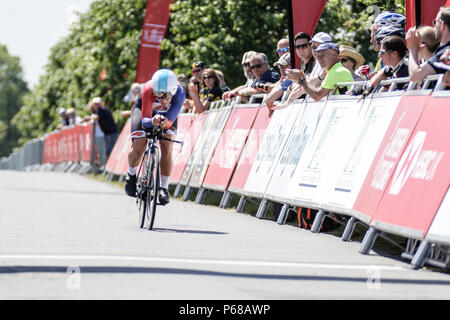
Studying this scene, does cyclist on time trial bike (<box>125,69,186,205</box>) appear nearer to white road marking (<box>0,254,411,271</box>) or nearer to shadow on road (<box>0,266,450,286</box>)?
white road marking (<box>0,254,411,271</box>)

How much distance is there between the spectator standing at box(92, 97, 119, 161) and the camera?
28.9 meters

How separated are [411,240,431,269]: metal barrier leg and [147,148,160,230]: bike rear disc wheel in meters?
3.83

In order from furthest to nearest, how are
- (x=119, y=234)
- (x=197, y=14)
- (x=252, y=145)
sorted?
(x=197, y=14)
(x=252, y=145)
(x=119, y=234)

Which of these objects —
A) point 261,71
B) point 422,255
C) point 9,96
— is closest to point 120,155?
point 261,71

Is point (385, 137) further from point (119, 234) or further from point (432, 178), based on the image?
point (119, 234)

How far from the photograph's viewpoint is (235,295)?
6.60m

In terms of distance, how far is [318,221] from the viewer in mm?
11977

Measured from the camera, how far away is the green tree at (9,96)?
162750 mm

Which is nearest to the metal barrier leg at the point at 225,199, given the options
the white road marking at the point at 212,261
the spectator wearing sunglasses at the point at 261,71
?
the spectator wearing sunglasses at the point at 261,71

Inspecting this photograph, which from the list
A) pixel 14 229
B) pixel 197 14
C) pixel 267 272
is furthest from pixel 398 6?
pixel 197 14

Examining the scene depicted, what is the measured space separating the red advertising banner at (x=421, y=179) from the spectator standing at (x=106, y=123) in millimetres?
19821

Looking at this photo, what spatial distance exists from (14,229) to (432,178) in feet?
15.2

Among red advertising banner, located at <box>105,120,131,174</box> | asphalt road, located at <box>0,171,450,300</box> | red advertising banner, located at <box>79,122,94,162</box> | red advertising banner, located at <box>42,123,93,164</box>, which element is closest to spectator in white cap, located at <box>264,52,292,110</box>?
asphalt road, located at <box>0,171,450,300</box>

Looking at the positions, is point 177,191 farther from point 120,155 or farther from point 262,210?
point 120,155
